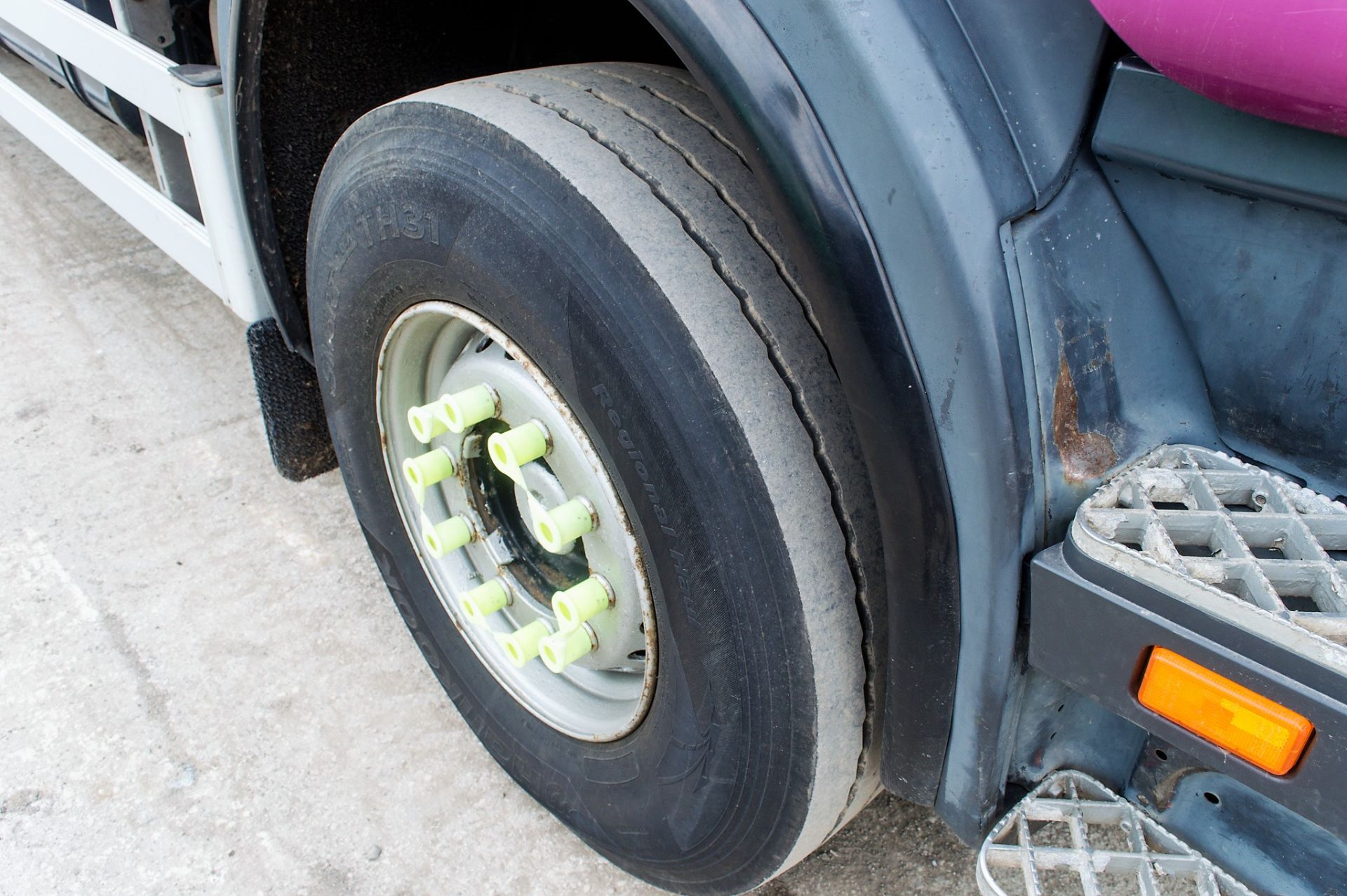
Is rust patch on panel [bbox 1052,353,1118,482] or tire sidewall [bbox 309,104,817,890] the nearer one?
rust patch on panel [bbox 1052,353,1118,482]

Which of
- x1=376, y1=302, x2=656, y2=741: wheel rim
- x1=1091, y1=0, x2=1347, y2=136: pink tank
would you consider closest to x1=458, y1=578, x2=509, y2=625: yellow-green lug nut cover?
x1=376, y1=302, x2=656, y2=741: wheel rim

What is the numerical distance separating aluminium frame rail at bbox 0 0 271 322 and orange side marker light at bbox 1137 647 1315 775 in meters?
1.59

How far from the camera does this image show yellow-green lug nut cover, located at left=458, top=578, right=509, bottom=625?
1.53 meters

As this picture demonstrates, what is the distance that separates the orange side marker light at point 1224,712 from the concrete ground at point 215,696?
0.90 m

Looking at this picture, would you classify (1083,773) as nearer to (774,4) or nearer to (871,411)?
(871,411)

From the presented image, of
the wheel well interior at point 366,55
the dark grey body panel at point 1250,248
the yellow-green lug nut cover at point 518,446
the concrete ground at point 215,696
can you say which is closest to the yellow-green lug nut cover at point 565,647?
the yellow-green lug nut cover at point 518,446

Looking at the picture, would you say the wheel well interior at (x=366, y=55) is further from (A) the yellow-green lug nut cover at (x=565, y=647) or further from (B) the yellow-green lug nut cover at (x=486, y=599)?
(A) the yellow-green lug nut cover at (x=565, y=647)

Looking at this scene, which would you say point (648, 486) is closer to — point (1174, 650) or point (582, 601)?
point (582, 601)

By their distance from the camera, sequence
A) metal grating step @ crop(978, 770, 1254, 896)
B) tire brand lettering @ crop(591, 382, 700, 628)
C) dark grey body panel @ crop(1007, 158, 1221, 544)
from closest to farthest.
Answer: dark grey body panel @ crop(1007, 158, 1221, 544) → metal grating step @ crop(978, 770, 1254, 896) → tire brand lettering @ crop(591, 382, 700, 628)

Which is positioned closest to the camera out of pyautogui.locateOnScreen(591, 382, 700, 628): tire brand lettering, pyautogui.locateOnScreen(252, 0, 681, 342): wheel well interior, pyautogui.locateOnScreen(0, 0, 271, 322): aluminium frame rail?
pyautogui.locateOnScreen(591, 382, 700, 628): tire brand lettering

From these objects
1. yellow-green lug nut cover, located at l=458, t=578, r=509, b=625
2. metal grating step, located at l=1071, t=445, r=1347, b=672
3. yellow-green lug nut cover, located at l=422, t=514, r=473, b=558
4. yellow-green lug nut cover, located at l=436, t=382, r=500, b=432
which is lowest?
yellow-green lug nut cover, located at l=458, t=578, r=509, b=625

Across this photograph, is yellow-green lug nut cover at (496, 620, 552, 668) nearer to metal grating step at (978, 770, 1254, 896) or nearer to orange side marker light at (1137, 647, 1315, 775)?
metal grating step at (978, 770, 1254, 896)

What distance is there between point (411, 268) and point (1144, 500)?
0.94m

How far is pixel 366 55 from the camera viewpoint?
173 centimetres
